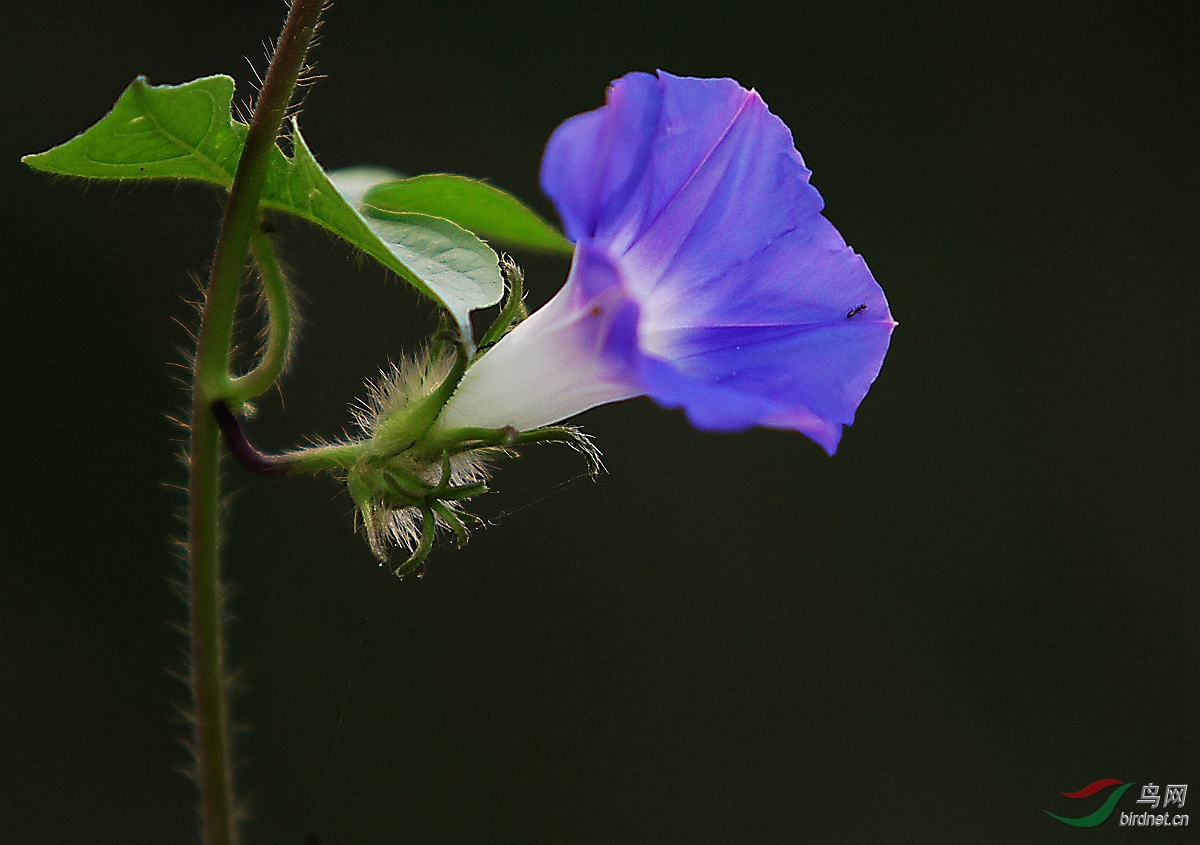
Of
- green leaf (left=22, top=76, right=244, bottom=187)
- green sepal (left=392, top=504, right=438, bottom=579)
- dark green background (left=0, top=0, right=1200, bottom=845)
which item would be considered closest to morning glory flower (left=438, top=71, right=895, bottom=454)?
green sepal (left=392, top=504, right=438, bottom=579)

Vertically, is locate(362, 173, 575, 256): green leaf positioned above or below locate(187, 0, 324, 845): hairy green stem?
above

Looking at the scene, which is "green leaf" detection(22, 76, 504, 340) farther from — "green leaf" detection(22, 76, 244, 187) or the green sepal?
the green sepal

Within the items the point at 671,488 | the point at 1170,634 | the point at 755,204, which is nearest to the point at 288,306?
the point at 755,204

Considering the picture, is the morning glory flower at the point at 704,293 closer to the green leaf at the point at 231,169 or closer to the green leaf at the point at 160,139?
the green leaf at the point at 231,169

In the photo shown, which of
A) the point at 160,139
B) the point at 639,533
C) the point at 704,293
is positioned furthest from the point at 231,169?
the point at 639,533

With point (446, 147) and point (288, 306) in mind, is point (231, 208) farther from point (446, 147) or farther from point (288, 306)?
point (446, 147)

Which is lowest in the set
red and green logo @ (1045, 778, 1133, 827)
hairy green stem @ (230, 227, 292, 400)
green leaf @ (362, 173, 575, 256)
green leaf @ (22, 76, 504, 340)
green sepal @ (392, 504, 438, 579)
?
red and green logo @ (1045, 778, 1133, 827)

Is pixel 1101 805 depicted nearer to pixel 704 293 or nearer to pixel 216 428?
pixel 704 293

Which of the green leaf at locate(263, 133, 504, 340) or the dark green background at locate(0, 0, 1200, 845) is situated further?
the dark green background at locate(0, 0, 1200, 845)
